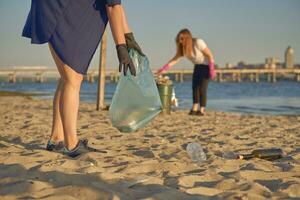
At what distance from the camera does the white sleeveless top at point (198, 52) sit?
7.75m

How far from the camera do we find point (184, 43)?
7699 millimetres

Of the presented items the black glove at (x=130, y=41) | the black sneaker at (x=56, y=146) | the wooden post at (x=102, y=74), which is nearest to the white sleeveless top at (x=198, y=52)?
the wooden post at (x=102, y=74)

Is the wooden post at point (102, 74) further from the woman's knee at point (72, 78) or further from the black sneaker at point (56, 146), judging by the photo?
the woman's knee at point (72, 78)

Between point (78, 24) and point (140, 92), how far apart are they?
0.69 metres

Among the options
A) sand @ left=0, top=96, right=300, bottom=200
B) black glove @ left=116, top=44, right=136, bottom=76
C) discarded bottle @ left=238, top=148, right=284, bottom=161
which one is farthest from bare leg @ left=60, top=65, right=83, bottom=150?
discarded bottle @ left=238, top=148, right=284, bottom=161

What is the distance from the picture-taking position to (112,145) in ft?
13.9

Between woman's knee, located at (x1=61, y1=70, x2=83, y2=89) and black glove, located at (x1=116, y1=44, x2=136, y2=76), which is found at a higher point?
black glove, located at (x1=116, y1=44, x2=136, y2=76)

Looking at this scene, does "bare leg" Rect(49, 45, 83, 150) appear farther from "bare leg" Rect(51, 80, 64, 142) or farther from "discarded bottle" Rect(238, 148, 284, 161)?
"discarded bottle" Rect(238, 148, 284, 161)

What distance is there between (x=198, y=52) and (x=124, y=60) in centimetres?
484

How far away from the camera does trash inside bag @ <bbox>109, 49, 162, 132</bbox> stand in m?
3.36

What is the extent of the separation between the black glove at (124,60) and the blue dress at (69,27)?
0.23m

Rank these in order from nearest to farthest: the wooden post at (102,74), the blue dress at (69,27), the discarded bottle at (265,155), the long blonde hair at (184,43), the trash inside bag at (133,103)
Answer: the blue dress at (69,27) → the trash inside bag at (133,103) → the discarded bottle at (265,155) → the long blonde hair at (184,43) → the wooden post at (102,74)

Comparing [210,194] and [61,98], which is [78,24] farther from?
[210,194]

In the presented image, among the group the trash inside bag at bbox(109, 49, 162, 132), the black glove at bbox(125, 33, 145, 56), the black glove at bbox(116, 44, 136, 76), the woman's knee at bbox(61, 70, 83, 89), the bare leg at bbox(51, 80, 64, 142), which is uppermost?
the black glove at bbox(125, 33, 145, 56)
